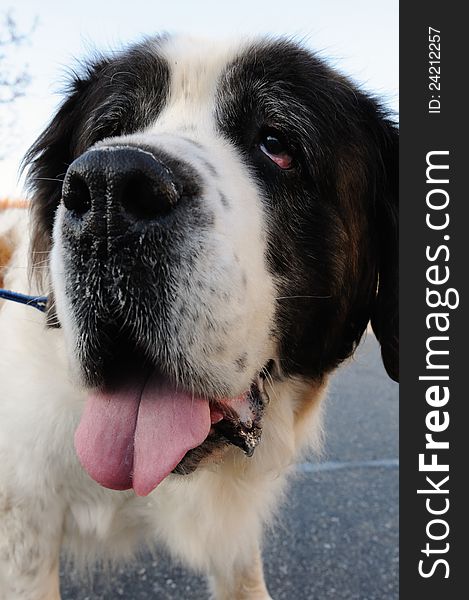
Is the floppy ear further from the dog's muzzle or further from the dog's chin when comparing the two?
the dog's muzzle

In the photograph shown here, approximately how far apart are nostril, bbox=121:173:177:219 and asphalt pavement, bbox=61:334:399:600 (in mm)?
1081

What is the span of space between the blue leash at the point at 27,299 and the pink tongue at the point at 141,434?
46cm

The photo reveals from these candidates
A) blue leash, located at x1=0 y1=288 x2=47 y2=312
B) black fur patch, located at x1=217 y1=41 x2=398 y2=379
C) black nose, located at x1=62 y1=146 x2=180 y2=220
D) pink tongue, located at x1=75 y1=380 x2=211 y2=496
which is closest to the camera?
black nose, located at x1=62 y1=146 x2=180 y2=220

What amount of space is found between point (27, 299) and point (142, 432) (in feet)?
1.97

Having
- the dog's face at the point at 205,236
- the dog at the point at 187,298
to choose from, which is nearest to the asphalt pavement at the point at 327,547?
the dog at the point at 187,298

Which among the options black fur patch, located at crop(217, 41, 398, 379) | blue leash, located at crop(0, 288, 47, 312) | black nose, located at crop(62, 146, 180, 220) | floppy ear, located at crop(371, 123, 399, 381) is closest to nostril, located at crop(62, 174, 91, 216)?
black nose, located at crop(62, 146, 180, 220)

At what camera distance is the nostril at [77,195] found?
1.11 metres

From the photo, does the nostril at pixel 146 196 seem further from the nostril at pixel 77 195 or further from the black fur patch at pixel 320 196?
the black fur patch at pixel 320 196

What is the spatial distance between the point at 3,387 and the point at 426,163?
52.9 inches

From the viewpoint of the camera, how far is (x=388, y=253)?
5.91ft

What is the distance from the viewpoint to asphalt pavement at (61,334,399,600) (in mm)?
2180

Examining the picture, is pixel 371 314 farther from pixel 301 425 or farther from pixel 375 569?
pixel 375 569

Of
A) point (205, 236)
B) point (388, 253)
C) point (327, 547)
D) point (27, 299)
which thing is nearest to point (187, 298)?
point (205, 236)

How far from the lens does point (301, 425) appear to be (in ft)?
6.23
